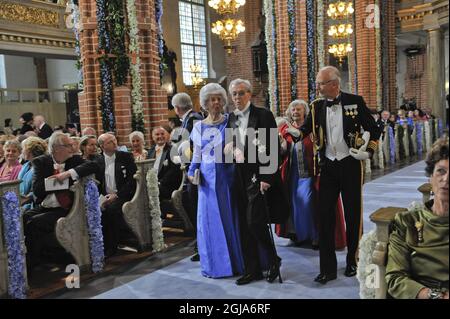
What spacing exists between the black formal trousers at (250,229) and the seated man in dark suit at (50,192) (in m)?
1.64

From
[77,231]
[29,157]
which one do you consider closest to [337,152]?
[77,231]

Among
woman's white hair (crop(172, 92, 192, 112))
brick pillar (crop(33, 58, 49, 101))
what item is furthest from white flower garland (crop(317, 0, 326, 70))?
brick pillar (crop(33, 58, 49, 101))

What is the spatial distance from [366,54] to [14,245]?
51.5 ft

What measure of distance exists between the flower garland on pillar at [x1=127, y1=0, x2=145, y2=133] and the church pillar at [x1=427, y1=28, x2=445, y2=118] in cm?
1488

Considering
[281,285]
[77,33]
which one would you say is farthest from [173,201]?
[77,33]

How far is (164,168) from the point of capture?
21.8 feet

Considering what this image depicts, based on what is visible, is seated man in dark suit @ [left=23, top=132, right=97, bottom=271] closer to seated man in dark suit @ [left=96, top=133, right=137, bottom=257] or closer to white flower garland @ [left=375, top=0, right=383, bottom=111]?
seated man in dark suit @ [left=96, top=133, right=137, bottom=257]

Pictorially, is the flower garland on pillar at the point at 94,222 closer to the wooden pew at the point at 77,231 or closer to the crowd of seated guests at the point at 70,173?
the wooden pew at the point at 77,231

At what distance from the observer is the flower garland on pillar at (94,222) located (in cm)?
516

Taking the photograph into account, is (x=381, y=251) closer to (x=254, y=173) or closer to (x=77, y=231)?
(x=254, y=173)

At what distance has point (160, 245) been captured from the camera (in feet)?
19.5

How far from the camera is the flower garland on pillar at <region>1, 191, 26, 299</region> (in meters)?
4.33

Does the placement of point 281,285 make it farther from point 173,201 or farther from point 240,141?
point 173,201

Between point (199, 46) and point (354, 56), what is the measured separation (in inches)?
297
